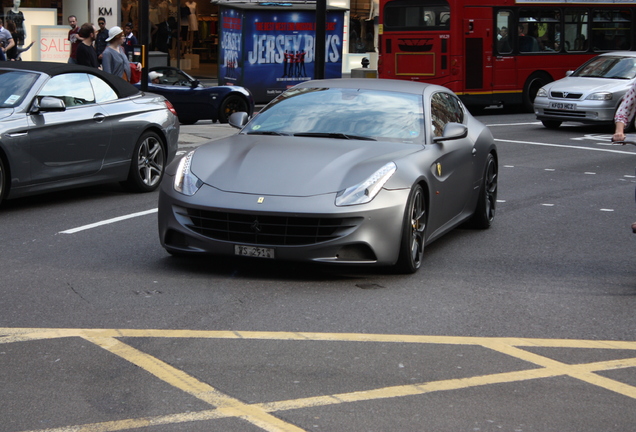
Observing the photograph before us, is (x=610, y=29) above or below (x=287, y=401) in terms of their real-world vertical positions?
above

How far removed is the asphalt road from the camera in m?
4.75

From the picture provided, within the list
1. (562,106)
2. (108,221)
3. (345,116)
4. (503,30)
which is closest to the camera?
(345,116)

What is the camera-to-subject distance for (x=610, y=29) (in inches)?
1091

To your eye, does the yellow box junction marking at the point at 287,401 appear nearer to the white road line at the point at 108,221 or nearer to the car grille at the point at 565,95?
the white road line at the point at 108,221

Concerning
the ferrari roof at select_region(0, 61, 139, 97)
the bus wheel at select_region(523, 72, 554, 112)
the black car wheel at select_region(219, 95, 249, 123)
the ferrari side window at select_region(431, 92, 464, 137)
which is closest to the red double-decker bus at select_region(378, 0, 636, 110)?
the bus wheel at select_region(523, 72, 554, 112)

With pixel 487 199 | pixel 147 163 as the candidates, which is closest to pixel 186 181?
pixel 487 199

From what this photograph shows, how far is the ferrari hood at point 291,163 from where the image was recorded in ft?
24.4

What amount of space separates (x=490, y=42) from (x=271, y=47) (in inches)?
211

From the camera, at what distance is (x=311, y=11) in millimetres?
26688

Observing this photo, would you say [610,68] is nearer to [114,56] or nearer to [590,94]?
[590,94]

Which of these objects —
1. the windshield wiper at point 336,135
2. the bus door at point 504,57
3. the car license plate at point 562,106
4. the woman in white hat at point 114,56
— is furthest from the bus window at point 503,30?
the windshield wiper at point 336,135

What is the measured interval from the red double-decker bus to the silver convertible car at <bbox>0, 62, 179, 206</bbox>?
13558mm

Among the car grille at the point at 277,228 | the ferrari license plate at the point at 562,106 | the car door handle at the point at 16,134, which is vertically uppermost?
the ferrari license plate at the point at 562,106

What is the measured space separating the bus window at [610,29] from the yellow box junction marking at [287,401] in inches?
892
